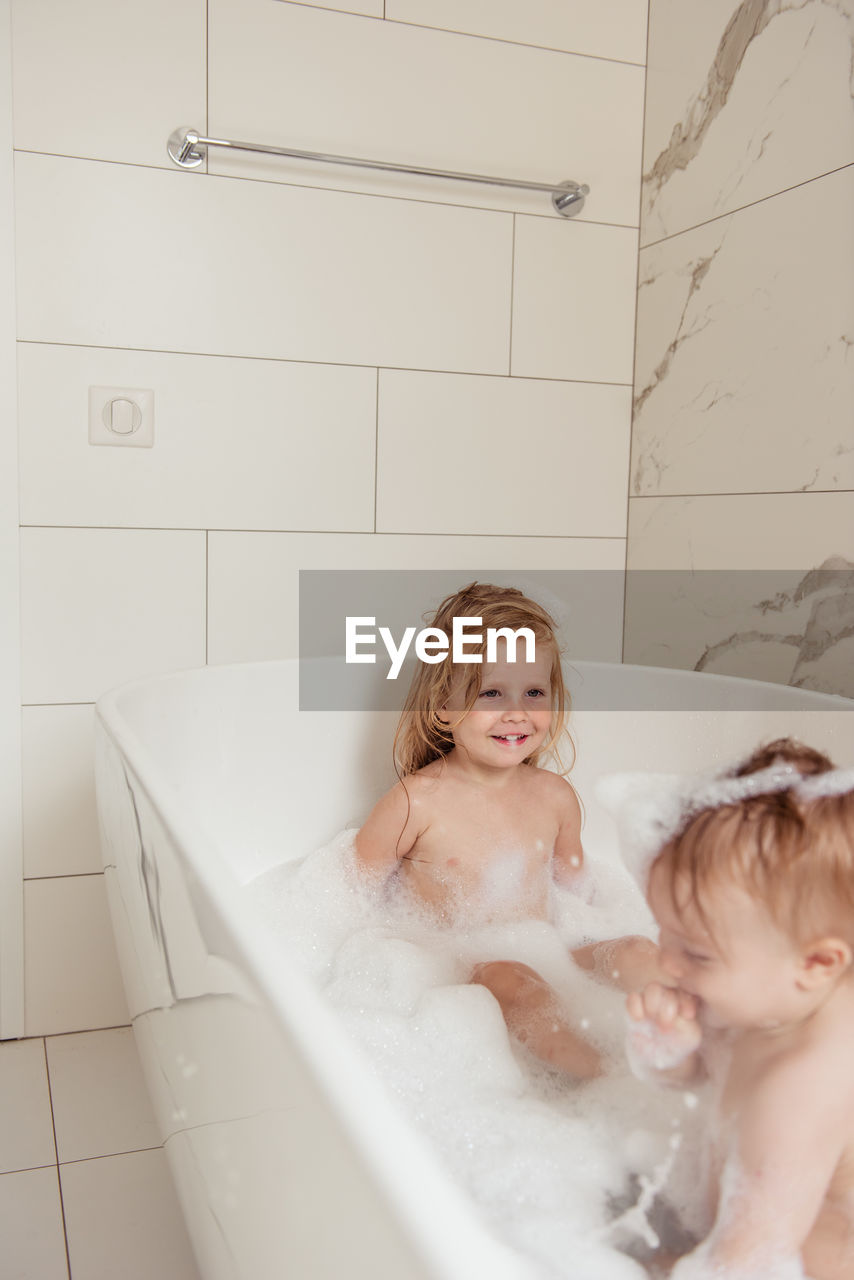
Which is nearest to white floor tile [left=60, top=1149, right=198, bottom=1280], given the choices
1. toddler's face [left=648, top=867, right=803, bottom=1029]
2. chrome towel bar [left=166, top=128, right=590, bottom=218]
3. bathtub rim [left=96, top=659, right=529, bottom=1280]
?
bathtub rim [left=96, top=659, right=529, bottom=1280]

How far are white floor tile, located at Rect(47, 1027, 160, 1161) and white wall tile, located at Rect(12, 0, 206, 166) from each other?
133 centimetres

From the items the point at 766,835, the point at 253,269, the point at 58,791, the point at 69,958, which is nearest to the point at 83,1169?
the point at 69,958

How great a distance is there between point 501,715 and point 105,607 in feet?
2.12

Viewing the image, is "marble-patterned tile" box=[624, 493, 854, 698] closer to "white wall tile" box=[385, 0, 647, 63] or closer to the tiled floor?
"white wall tile" box=[385, 0, 647, 63]

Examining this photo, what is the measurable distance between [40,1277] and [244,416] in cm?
117

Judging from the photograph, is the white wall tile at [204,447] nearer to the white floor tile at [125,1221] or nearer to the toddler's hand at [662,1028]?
the white floor tile at [125,1221]

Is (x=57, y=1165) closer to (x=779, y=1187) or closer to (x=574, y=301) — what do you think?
(x=779, y=1187)

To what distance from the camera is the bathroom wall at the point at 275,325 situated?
160 centimetres

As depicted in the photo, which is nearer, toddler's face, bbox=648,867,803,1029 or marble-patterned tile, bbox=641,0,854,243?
toddler's face, bbox=648,867,803,1029

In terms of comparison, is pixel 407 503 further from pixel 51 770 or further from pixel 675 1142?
pixel 675 1142

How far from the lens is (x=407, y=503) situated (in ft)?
5.91

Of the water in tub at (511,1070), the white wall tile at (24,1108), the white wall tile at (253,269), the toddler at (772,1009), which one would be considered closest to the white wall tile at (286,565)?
the white wall tile at (253,269)

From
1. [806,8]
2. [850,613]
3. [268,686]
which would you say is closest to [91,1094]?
[268,686]

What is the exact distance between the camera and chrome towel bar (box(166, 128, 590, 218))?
5.14 feet
